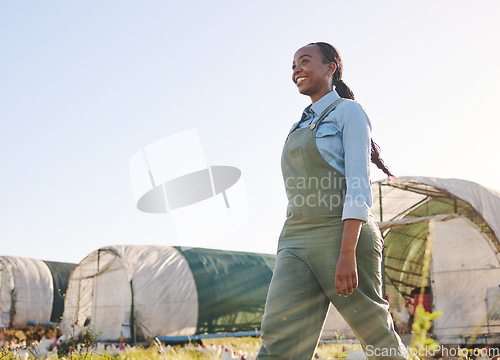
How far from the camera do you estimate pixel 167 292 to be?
12.3 metres

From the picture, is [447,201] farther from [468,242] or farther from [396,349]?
[396,349]

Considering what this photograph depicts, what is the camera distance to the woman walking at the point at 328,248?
230 centimetres

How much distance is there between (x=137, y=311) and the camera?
11828 mm

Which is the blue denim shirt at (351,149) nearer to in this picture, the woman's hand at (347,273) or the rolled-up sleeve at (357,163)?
the rolled-up sleeve at (357,163)

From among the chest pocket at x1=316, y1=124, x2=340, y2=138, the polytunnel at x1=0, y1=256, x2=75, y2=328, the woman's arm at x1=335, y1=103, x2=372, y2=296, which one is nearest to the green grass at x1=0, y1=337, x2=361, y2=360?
the woman's arm at x1=335, y1=103, x2=372, y2=296

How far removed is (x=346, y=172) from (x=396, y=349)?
30.0 inches

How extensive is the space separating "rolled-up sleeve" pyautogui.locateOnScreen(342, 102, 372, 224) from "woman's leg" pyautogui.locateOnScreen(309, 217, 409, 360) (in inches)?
5.3

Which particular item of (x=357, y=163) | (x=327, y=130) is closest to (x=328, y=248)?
(x=357, y=163)

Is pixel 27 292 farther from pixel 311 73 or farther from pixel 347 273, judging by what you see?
pixel 347 273

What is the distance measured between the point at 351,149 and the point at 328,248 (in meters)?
0.45

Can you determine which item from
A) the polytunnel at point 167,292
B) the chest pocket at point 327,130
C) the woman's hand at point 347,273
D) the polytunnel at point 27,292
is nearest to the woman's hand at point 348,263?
the woman's hand at point 347,273

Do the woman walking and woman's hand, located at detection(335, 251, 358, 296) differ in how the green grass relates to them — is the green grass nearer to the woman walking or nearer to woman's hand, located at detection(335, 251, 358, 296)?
the woman walking

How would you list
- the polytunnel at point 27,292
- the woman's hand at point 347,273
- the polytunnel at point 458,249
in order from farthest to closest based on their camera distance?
the polytunnel at point 27,292 < the polytunnel at point 458,249 < the woman's hand at point 347,273

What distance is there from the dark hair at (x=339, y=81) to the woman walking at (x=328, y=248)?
0.28 metres
